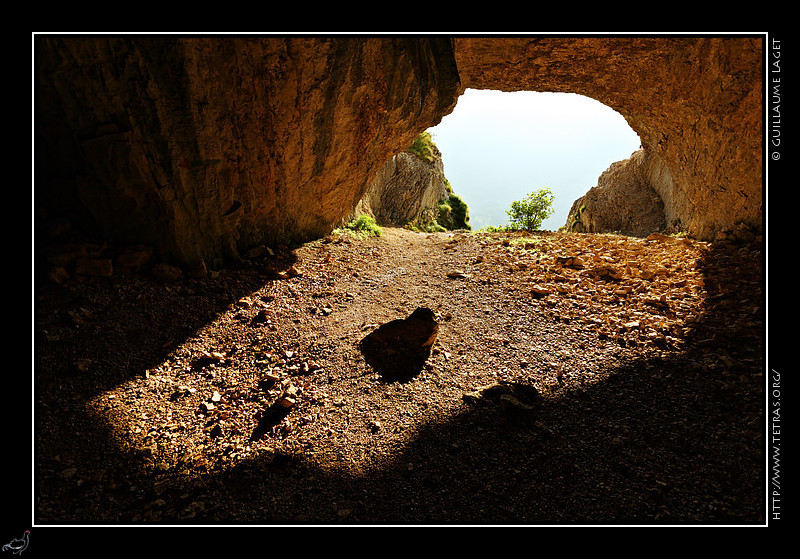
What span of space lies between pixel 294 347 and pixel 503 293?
14.9 ft

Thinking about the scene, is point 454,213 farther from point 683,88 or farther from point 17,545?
point 17,545

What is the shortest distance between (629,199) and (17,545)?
908 inches

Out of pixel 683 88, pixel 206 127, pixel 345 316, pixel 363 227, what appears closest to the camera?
pixel 206 127

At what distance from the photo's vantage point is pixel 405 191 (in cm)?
2202

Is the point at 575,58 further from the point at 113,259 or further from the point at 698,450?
the point at 113,259

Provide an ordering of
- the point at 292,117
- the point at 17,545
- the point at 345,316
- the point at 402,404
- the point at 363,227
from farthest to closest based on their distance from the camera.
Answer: the point at 363,227 < the point at 292,117 < the point at 345,316 < the point at 402,404 < the point at 17,545

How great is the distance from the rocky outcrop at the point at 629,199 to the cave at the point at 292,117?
19.0 ft

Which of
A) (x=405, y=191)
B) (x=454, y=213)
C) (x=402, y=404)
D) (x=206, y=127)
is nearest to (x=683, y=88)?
(x=402, y=404)

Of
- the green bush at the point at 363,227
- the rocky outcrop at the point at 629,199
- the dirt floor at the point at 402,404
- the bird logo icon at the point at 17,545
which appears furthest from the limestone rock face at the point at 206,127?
the rocky outcrop at the point at 629,199

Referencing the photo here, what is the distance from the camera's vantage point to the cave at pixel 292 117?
17.4 ft

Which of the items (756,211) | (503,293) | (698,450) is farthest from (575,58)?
(698,450)

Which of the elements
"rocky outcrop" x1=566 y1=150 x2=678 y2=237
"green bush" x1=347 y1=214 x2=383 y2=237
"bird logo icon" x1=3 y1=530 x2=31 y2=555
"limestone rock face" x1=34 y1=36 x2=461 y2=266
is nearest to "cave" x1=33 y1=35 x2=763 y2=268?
"limestone rock face" x1=34 y1=36 x2=461 y2=266

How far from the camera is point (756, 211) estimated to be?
7535 millimetres

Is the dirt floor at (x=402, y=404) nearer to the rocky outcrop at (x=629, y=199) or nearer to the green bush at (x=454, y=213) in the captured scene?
the rocky outcrop at (x=629, y=199)
